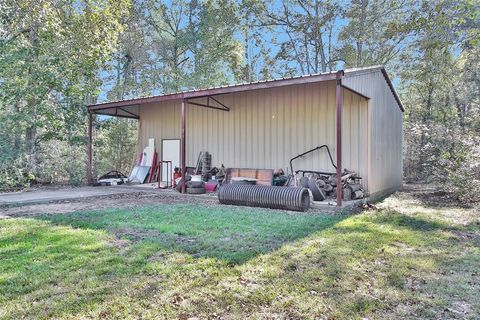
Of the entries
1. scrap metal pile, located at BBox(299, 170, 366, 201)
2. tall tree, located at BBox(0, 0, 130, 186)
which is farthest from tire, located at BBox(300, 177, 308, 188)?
tall tree, located at BBox(0, 0, 130, 186)

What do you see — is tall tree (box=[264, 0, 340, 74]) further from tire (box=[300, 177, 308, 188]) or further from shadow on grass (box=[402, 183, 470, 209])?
tire (box=[300, 177, 308, 188])

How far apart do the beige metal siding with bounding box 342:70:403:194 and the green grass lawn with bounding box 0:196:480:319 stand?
10.5 feet

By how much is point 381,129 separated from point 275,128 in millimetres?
2887

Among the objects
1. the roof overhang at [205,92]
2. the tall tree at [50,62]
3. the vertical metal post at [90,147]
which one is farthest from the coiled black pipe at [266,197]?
the vertical metal post at [90,147]

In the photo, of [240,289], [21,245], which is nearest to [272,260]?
[240,289]

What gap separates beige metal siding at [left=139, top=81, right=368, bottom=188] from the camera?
27.0ft

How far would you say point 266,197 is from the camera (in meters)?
6.46

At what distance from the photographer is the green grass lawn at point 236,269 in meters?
2.36

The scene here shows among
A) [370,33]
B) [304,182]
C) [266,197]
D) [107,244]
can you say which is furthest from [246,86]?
[370,33]

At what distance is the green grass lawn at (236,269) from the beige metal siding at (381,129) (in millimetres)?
3199

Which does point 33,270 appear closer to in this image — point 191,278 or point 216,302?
point 191,278

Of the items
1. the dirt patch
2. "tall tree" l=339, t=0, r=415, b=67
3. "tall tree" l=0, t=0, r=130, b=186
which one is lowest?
the dirt patch

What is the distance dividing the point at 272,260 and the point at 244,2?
1727 centimetres

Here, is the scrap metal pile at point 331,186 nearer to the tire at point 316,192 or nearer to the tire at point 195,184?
the tire at point 316,192
